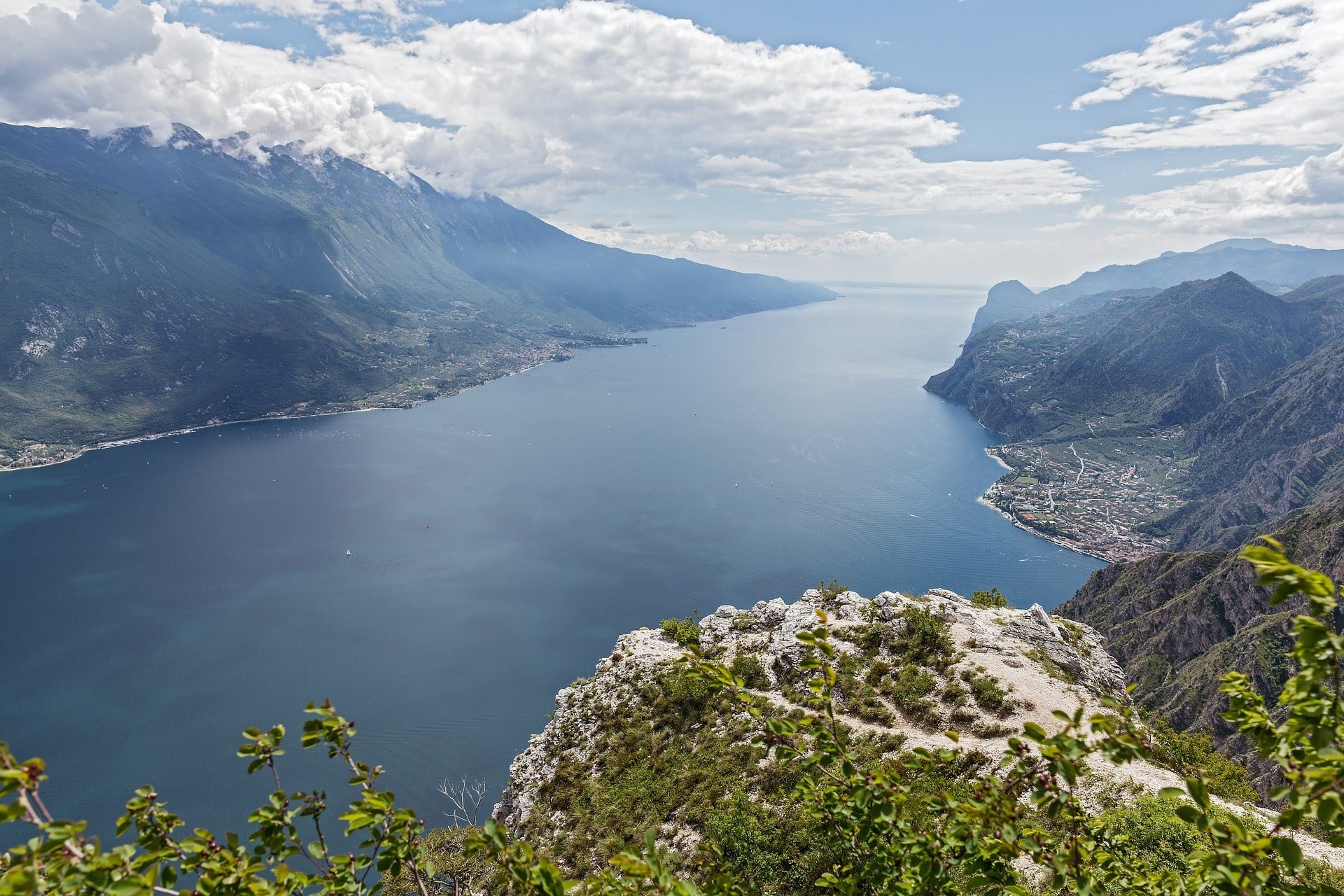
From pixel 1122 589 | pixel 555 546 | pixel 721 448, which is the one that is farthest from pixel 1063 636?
pixel 721 448

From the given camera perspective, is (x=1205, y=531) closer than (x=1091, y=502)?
Yes

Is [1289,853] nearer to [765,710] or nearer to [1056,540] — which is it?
[765,710]

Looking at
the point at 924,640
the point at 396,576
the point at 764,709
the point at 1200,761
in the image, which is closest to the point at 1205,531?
the point at 1200,761

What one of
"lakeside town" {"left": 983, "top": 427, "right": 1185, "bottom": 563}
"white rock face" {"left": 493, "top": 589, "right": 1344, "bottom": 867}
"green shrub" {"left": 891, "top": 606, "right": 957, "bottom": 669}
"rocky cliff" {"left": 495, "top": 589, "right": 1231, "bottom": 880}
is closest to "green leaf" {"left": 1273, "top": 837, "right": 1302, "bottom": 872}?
"rocky cliff" {"left": 495, "top": 589, "right": 1231, "bottom": 880}

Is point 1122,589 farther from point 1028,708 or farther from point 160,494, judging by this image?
point 160,494

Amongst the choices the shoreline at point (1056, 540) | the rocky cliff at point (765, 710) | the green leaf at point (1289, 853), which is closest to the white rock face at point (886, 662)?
the rocky cliff at point (765, 710)

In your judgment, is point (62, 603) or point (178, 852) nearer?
point (178, 852)

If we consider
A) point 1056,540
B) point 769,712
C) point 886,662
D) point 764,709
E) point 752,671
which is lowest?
point 1056,540
